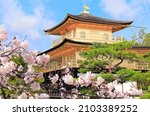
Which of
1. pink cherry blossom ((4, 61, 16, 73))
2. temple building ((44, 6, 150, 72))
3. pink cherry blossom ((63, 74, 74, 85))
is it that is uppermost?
temple building ((44, 6, 150, 72))

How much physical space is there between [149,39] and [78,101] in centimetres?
4273

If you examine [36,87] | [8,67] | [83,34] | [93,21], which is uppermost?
[93,21]

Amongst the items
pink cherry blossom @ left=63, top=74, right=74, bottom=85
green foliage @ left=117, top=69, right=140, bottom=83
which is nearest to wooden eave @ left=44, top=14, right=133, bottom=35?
green foliage @ left=117, top=69, right=140, bottom=83

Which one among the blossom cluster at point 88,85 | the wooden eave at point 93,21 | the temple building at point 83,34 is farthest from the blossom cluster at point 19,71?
the wooden eave at point 93,21

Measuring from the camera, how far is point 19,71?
14.2 ft

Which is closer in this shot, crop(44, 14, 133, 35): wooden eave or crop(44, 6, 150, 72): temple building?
crop(44, 6, 150, 72): temple building

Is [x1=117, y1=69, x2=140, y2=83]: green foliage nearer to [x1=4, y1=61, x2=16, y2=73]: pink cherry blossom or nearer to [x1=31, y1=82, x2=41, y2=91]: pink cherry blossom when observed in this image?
[x1=31, y1=82, x2=41, y2=91]: pink cherry blossom

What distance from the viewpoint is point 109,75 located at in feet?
63.0

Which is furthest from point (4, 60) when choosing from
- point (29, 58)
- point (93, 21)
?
point (93, 21)

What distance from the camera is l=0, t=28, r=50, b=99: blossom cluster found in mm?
4137

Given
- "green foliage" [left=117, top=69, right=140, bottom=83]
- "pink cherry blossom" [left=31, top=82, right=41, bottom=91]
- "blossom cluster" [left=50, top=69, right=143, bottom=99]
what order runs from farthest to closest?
"green foliage" [left=117, top=69, right=140, bottom=83] < "blossom cluster" [left=50, top=69, right=143, bottom=99] < "pink cherry blossom" [left=31, top=82, right=41, bottom=91]

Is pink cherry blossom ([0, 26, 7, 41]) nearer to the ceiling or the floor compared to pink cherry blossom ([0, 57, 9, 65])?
nearer to the ceiling

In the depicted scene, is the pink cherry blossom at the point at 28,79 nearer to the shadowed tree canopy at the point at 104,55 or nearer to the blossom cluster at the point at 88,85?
the blossom cluster at the point at 88,85

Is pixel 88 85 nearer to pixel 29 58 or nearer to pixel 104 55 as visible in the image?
pixel 29 58
